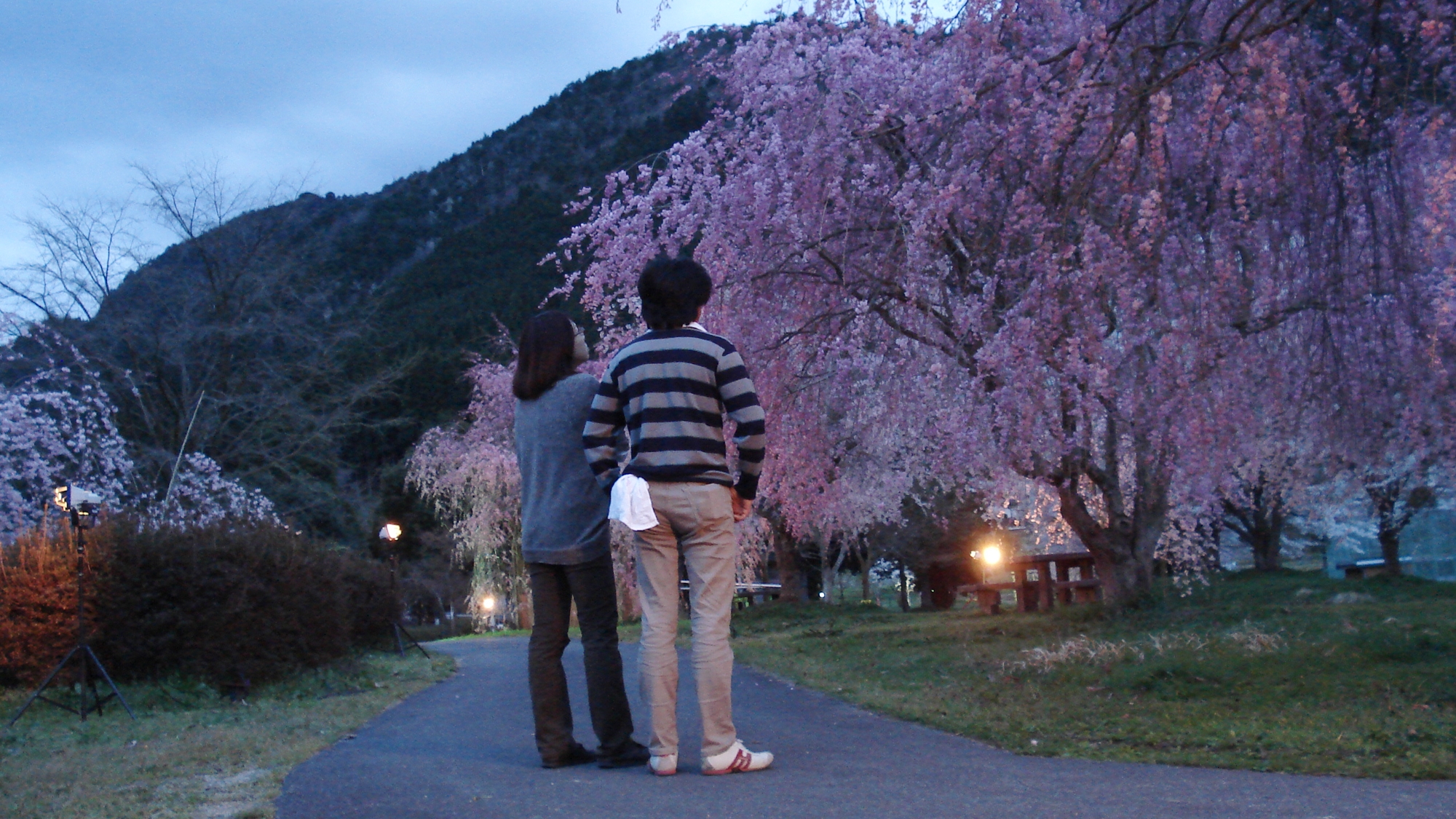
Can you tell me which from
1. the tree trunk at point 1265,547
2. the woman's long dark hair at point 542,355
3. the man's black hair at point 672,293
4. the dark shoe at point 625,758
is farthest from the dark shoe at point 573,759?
the tree trunk at point 1265,547

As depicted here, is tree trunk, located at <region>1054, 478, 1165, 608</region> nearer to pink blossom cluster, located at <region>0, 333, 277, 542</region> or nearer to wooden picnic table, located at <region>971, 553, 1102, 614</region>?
wooden picnic table, located at <region>971, 553, 1102, 614</region>

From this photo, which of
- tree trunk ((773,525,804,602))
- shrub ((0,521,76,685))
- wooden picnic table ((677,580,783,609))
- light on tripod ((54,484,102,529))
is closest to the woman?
light on tripod ((54,484,102,529))

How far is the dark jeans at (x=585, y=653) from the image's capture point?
14.9 ft

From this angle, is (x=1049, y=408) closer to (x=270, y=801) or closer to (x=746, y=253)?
(x=746, y=253)

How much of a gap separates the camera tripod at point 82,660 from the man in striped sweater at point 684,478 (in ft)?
21.2

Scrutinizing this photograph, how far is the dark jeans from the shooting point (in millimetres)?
4547

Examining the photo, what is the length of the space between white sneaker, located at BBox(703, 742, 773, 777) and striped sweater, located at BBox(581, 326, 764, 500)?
919mm

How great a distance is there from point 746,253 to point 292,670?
20.5 feet

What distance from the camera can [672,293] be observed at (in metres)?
4.36

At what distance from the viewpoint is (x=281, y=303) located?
28.5 m

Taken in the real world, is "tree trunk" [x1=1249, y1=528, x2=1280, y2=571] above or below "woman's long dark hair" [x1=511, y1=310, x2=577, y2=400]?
below

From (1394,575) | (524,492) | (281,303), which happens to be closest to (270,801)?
(524,492)

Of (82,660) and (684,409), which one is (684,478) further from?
(82,660)

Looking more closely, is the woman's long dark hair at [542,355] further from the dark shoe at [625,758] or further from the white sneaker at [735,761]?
the white sneaker at [735,761]
